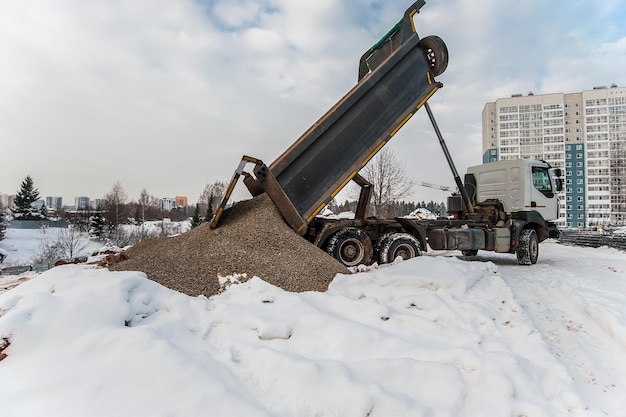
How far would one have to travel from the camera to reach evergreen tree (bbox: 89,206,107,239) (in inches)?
1331

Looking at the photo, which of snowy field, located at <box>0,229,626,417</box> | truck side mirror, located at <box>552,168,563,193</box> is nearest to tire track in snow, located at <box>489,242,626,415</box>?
snowy field, located at <box>0,229,626,417</box>

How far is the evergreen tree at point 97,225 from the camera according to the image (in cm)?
3381

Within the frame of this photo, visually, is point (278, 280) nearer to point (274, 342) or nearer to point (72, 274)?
point (274, 342)

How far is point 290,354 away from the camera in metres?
3.02

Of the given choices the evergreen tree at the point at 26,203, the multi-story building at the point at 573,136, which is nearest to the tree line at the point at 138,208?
the evergreen tree at the point at 26,203

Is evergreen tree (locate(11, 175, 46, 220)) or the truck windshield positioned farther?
evergreen tree (locate(11, 175, 46, 220))

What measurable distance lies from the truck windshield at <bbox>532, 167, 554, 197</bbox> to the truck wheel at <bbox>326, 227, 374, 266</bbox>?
602 cm

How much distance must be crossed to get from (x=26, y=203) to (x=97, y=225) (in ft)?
48.7

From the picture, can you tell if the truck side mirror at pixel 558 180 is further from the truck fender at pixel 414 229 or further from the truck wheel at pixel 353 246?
the truck wheel at pixel 353 246

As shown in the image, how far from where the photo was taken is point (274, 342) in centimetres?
330

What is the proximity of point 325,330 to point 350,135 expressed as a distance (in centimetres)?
445

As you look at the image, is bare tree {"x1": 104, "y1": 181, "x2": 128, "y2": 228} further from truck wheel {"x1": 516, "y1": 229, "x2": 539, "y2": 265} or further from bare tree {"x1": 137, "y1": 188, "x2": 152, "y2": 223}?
truck wheel {"x1": 516, "y1": 229, "x2": 539, "y2": 265}

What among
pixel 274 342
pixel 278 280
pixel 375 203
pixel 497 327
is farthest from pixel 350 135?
pixel 375 203

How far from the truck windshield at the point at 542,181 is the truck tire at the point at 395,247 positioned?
4757 millimetres
